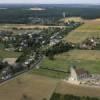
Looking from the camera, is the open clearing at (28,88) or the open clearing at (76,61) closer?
the open clearing at (28,88)

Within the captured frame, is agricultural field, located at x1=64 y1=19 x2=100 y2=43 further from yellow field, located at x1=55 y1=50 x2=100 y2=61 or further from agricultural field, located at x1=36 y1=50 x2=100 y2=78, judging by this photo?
agricultural field, located at x1=36 y1=50 x2=100 y2=78

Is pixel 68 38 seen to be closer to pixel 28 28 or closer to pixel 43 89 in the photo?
pixel 28 28

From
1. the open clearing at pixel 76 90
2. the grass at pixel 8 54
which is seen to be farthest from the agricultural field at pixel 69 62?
the grass at pixel 8 54

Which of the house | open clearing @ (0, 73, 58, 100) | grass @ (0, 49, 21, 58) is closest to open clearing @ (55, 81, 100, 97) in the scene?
open clearing @ (0, 73, 58, 100)

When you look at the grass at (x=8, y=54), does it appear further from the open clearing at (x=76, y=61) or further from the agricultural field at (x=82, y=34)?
the agricultural field at (x=82, y=34)

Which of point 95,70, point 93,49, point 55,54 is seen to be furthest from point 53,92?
point 93,49

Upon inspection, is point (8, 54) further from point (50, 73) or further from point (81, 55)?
point (50, 73)
